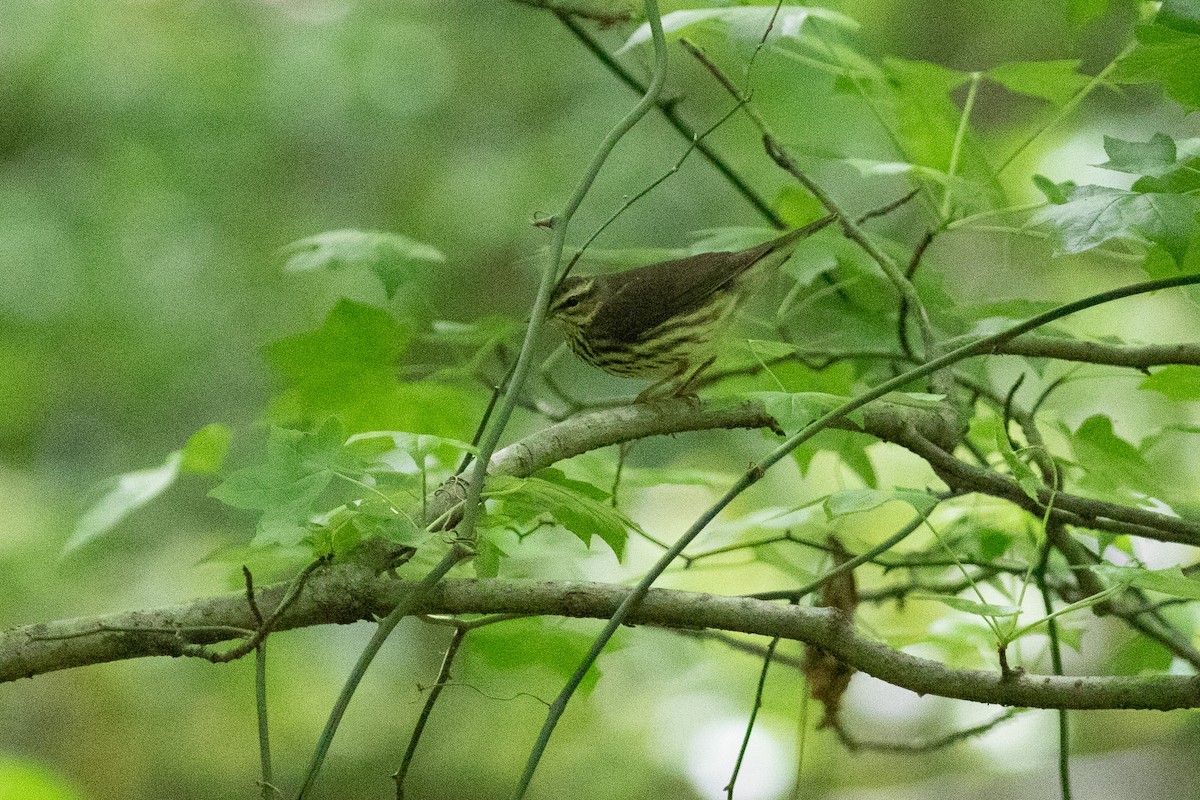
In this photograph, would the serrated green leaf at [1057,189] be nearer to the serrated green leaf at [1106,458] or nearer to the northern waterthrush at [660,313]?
the serrated green leaf at [1106,458]

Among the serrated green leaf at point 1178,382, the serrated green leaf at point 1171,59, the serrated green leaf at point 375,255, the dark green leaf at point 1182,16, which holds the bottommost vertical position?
the serrated green leaf at point 1178,382

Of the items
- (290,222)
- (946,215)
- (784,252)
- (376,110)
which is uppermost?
(376,110)

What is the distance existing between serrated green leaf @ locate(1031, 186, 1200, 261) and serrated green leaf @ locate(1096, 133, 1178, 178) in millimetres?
21

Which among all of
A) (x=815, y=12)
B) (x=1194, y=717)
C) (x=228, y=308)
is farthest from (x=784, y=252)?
(x=228, y=308)

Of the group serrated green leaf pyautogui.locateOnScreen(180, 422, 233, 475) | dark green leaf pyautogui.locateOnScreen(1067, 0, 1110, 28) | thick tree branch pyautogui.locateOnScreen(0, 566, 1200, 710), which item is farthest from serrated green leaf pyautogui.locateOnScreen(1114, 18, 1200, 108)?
serrated green leaf pyautogui.locateOnScreen(180, 422, 233, 475)

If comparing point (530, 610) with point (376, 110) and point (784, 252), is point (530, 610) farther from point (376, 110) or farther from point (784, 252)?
point (376, 110)

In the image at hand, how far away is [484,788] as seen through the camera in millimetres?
3260

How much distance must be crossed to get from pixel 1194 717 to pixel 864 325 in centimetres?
178

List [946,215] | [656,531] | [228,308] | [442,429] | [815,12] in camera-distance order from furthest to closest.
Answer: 1. [228,308]
2. [656,531]
3. [442,429]
4. [946,215]
5. [815,12]

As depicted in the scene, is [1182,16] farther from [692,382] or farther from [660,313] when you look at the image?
[660,313]

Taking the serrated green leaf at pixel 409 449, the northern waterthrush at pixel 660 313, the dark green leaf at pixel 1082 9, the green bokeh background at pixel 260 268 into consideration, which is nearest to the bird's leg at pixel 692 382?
the northern waterthrush at pixel 660 313

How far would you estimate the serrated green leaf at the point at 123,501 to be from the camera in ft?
4.11

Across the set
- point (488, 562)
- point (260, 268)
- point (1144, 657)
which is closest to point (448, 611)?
point (488, 562)

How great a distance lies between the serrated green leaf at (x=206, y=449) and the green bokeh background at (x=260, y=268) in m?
1.62
